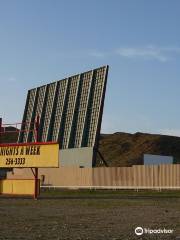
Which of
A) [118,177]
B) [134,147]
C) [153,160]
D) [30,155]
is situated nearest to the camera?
[30,155]

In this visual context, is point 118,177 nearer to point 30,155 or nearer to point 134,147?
point 30,155

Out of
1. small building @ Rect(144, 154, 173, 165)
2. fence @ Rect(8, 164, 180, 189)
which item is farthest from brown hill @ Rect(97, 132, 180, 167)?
fence @ Rect(8, 164, 180, 189)

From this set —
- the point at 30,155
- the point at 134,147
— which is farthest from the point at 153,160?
the point at 134,147

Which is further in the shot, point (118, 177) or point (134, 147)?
point (134, 147)

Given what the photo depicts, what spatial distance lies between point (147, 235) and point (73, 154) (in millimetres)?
47376

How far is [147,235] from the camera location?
41.8 ft

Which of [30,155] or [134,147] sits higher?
[134,147]

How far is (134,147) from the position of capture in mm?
111938

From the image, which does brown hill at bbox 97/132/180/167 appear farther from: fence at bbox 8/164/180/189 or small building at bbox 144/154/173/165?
fence at bbox 8/164/180/189

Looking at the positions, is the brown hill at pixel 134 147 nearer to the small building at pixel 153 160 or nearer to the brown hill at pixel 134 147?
the brown hill at pixel 134 147

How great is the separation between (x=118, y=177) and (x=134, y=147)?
60.4m

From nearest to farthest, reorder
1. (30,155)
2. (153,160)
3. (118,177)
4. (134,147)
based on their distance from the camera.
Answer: (30,155)
(118,177)
(153,160)
(134,147)

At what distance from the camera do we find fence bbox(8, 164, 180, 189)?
158 ft

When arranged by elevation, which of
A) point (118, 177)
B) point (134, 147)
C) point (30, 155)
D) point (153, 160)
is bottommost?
point (118, 177)
